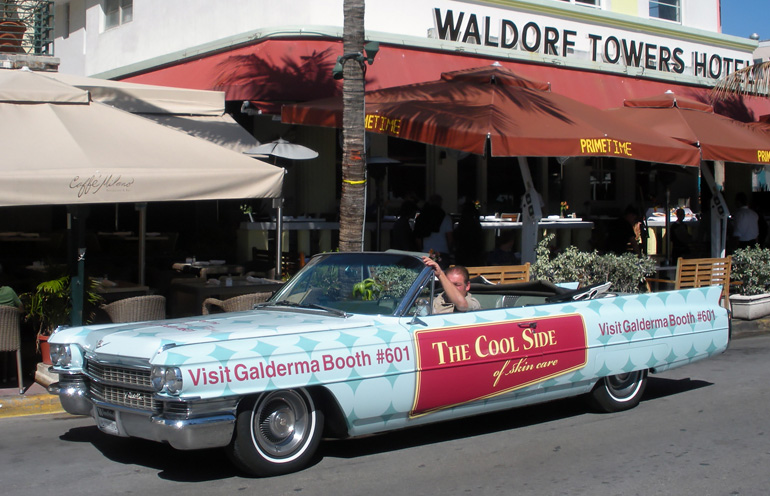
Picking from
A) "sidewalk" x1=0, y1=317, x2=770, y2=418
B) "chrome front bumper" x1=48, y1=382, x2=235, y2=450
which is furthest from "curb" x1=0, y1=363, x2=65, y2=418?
"chrome front bumper" x1=48, y1=382, x2=235, y2=450

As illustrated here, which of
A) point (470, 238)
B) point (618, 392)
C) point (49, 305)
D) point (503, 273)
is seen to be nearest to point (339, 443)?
point (618, 392)

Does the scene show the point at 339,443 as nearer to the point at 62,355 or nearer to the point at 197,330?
the point at 197,330

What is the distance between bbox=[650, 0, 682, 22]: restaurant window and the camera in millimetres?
19141

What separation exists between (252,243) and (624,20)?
9353 millimetres

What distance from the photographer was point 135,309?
28.9 ft

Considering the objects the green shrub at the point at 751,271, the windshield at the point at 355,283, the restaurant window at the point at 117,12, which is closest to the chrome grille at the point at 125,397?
the windshield at the point at 355,283

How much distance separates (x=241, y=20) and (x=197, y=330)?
10.4 metres

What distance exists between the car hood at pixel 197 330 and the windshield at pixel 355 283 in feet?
0.64

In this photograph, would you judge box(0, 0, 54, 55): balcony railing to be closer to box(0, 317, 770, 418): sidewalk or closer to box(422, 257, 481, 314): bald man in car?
box(0, 317, 770, 418): sidewalk

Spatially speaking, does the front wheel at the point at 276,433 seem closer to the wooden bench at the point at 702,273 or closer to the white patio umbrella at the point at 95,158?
the white patio umbrella at the point at 95,158

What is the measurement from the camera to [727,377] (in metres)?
9.26

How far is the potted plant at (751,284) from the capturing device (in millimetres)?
13297

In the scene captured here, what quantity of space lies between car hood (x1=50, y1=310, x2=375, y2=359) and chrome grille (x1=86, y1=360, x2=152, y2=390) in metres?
0.10

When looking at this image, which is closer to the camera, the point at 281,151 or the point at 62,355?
the point at 62,355
